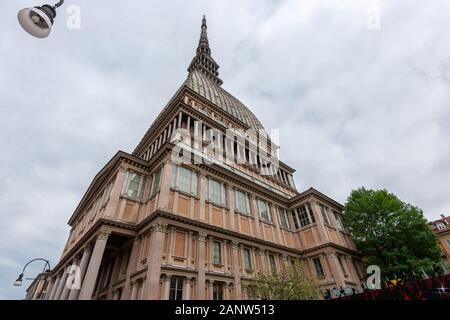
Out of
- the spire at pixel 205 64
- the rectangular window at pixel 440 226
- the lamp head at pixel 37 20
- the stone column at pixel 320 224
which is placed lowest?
the lamp head at pixel 37 20

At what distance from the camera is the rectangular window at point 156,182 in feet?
61.2

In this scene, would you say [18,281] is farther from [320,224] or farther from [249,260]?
[320,224]

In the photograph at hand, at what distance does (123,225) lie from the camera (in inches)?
666

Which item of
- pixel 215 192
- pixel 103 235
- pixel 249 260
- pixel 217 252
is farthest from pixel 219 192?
pixel 103 235

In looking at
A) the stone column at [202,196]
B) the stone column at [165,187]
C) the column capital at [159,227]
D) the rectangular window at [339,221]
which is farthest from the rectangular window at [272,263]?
the stone column at [165,187]

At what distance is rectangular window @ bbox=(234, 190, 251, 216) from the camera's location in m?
22.8

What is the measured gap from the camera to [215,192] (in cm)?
2183

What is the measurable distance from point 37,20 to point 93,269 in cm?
1433

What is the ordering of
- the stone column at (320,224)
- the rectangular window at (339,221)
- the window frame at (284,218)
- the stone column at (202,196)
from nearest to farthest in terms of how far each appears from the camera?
1. the stone column at (202,196)
2. the stone column at (320,224)
3. the window frame at (284,218)
4. the rectangular window at (339,221)

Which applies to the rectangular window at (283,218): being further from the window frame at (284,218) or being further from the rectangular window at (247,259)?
the rectangular window at (247,259)

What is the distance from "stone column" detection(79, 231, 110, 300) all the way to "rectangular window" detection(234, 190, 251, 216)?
1178cm

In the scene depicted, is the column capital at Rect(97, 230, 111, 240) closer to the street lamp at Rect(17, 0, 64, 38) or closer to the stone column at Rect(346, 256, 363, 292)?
the street lamp at Rect(17, 0, 64, 38)

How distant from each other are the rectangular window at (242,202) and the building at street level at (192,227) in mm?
130

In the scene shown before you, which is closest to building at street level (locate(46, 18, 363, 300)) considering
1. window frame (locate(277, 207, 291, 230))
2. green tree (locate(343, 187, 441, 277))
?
window frame (locate(277, 207, 291, 230))
